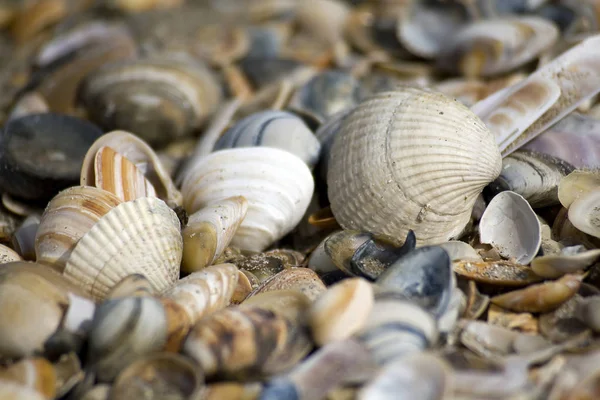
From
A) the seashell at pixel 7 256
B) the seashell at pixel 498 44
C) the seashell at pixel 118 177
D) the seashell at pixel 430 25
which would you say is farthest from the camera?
the seashell at pixel 430 25

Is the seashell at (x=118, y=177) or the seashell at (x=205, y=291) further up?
the seashell at (x=118, y=177)

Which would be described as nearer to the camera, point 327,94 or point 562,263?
point 562,263

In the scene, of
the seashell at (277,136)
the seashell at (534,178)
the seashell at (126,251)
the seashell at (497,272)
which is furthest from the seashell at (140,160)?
the seashell at (534,178)

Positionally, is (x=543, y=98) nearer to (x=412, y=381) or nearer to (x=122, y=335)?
(x=412, y=381)

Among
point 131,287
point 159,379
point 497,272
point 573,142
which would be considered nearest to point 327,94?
point 573,142

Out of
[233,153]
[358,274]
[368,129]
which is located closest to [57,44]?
[233,153]

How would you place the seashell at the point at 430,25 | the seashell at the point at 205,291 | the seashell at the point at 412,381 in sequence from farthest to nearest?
the seashell at the point at 430,25, the seashell at the point at 205,291, the seashell at the point at 412,381

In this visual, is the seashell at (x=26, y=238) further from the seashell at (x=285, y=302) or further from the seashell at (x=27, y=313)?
the seashell at (x=285, y=302)
